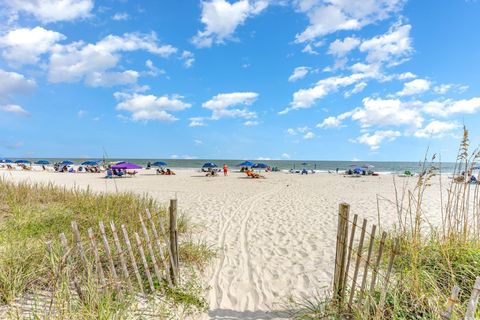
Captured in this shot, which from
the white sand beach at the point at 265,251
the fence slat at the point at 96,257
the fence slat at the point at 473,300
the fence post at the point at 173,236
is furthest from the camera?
the white sand beach at the point at 265,251

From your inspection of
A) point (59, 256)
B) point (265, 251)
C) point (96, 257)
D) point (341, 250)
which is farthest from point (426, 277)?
point (59, 256)

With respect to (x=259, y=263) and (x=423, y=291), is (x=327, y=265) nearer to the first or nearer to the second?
(x=259, y=263)

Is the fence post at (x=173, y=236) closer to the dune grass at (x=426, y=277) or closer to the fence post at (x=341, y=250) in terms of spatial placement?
the dune grass at (x=426, y=277)

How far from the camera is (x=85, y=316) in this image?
2650mm

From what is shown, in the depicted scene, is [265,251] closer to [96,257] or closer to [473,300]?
[96,257]

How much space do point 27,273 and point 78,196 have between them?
14.6ft

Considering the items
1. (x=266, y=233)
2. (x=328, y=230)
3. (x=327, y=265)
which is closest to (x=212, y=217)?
(x=266, y=233)

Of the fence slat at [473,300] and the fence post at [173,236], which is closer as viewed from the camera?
the fence slat at [473,300]

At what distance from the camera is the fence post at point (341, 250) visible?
10.3 ft

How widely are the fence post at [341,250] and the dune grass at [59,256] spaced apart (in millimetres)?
1695

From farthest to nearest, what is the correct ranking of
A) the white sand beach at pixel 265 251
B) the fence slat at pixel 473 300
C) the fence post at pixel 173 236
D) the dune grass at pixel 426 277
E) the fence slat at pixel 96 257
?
the white sand beach at pixel 265 251
the fence post at pixel 173 236
the fence slat at pixel 96 257
the dune grass at pixel 426 277
the fence slat at pixel 473 300

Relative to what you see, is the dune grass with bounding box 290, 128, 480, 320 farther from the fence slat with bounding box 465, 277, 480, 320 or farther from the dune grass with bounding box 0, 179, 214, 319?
the dune grass with bounding box 0, 179, 214, 319

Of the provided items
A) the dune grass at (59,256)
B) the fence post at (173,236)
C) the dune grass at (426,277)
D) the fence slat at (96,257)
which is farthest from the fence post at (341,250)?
the fence slat at (96,257)

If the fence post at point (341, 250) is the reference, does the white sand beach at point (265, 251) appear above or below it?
below
